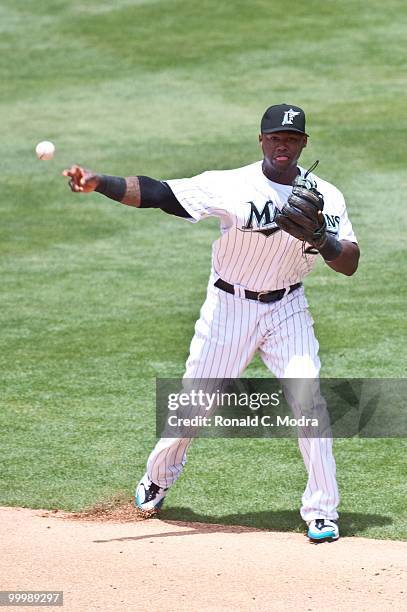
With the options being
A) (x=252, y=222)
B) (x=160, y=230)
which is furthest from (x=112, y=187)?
(x=160, y=230)

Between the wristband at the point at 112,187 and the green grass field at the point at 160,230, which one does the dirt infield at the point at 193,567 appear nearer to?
the green grass field at the point at 160,230

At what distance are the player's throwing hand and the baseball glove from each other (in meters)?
0.85

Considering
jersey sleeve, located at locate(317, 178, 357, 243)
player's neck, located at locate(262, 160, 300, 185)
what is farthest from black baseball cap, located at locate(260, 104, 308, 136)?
jersey sleeve, located at locate(317, 178, 357, 243)

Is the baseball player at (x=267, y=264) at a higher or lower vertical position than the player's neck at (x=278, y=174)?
lower

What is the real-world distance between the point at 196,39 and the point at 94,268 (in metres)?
8.95

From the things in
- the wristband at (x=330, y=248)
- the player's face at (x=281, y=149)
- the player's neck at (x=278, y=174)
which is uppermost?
the player's face at (x=281, y=149)

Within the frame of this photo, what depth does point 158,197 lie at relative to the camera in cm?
577

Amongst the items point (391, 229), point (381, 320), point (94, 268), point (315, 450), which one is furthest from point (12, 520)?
point (391, 229)

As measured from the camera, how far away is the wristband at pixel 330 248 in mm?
5617

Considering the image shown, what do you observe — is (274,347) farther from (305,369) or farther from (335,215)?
(335,215)

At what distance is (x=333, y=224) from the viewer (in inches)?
231

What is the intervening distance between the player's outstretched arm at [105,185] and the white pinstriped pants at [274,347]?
742 millimetres

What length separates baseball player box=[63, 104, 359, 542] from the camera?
583 cm

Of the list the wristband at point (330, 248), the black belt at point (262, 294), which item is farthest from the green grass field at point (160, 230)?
the wristband at point (330, 248)
